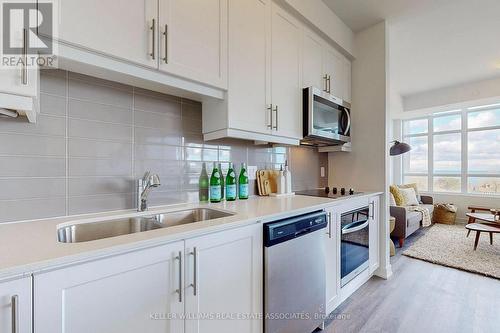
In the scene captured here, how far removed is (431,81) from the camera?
→ 4469 millimetres

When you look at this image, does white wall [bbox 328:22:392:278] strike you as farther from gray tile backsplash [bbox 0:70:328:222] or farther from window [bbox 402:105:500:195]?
window [bbox 402:105:500:195]

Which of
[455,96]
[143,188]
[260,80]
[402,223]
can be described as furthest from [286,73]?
[455,96]

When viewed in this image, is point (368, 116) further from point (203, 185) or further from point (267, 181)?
point (203, 185)

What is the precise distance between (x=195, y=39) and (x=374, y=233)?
235 cm

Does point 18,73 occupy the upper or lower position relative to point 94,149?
upper

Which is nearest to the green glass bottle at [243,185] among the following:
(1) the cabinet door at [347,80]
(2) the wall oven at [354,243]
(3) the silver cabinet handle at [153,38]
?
(2) the wall oven at [354,243]

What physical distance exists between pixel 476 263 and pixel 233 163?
3117mm

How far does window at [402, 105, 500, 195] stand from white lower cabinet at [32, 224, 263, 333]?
20.3 ft

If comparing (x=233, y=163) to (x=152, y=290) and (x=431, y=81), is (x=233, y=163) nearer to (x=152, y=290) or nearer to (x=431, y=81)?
(x=152, y=290)

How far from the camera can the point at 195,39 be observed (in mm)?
1335

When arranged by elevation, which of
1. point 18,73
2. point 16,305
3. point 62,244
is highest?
point 18,73

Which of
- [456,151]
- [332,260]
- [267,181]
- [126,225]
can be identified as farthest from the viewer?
[456,151]

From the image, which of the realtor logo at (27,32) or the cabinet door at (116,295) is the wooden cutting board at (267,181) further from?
the realtor logo at (27,32)

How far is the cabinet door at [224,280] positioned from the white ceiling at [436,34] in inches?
90.9
